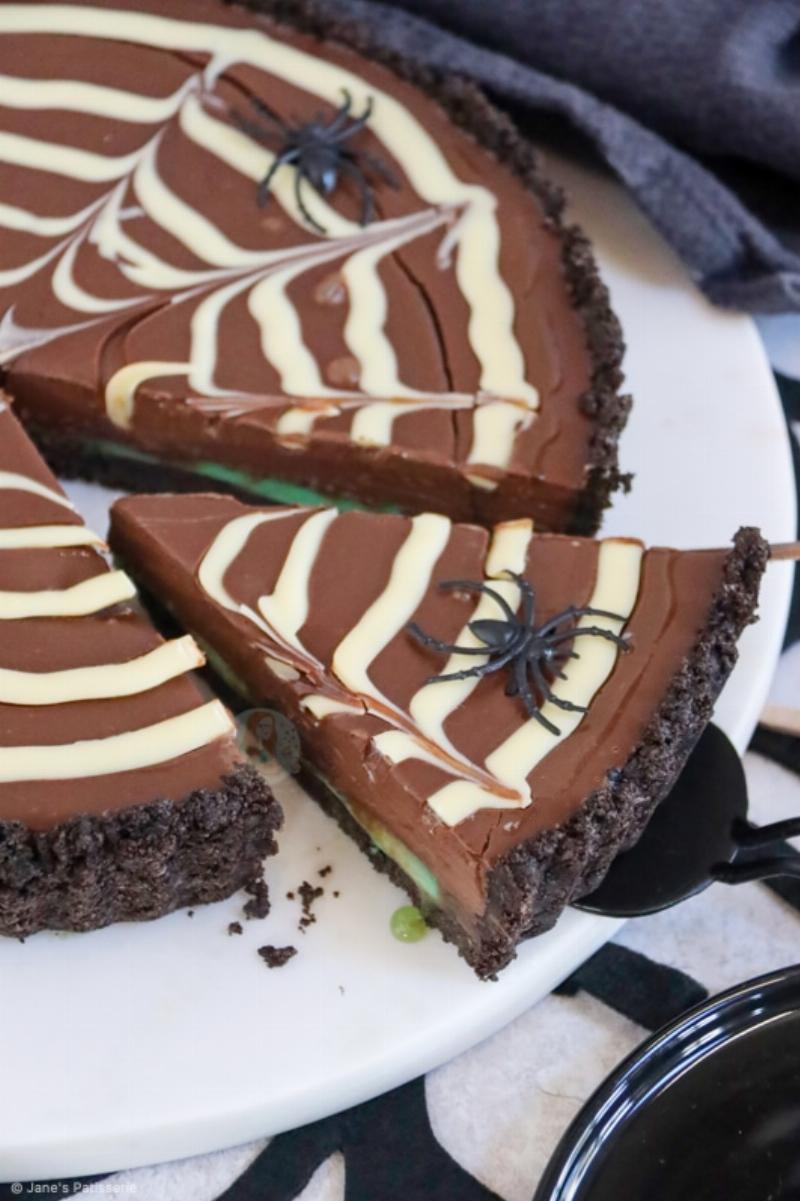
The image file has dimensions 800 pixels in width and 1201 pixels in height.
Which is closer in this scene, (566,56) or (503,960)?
(503,960)

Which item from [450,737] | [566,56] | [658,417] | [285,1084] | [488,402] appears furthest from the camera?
[566,56]

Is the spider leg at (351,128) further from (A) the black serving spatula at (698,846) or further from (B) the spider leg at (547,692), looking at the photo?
(A) the black serving spatula at (698,846)

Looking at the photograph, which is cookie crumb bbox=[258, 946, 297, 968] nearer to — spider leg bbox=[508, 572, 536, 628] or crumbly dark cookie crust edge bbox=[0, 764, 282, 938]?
crumbly dark cookie crust edge bbox=[0, 764, 282, 938]

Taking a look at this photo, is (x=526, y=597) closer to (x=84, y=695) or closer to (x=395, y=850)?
(x=395, y=850)

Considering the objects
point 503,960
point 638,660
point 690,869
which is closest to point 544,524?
point 638,660

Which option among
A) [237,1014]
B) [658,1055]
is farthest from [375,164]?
[658,1055]

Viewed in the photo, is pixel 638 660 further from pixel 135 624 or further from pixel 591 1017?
pixel 135 624
